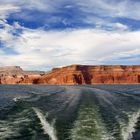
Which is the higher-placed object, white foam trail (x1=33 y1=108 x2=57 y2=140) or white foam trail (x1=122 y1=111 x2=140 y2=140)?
white foam trail (x1=33 y1=108 x2=57 y2=140)

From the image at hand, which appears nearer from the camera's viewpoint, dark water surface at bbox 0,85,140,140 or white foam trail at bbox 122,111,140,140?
dark water surface at bbox 0,85,140,140

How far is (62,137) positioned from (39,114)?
32.3ft

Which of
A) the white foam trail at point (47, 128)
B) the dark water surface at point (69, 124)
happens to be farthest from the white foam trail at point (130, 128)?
the white foam trail at point (47, 128)

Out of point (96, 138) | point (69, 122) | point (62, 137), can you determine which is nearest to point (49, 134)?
point (62, 137)

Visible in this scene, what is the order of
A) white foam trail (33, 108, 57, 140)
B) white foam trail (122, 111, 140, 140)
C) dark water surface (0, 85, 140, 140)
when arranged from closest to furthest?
white foam trail (33, 108, 57, 140)
dark water surface (0, 85, 140, 140)
white foam trail (122, 111, 140, 140)

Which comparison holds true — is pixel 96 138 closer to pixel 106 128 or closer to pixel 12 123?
pixel 106 128

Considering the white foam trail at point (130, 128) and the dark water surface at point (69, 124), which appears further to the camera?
the white foam trail at point (130, 128)

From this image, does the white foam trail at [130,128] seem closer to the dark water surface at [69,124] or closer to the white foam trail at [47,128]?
the dark water surface at [69,124]

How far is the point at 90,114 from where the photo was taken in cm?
3306

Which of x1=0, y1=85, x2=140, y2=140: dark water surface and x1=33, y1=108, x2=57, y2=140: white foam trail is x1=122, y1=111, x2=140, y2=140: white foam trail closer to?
x1=0, y1=85, x2=140, y2=140: dark water surface

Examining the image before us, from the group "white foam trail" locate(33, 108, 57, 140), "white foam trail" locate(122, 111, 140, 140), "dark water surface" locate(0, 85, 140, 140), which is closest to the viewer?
"white foam trail" locate(33, 108, 57, 140)

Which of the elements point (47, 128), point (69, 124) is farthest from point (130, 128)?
point (47, 128)

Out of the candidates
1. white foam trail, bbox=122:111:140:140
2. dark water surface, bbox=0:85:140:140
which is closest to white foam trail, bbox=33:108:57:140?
dark water surface, bbox=0:85:140:140

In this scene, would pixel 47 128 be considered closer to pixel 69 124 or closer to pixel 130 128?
pixel 69 124
